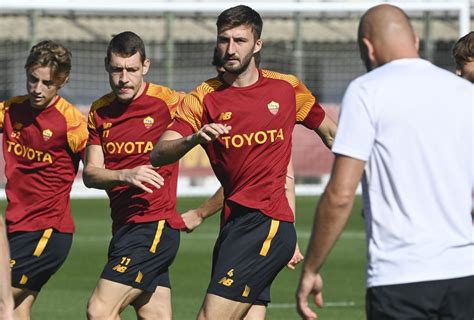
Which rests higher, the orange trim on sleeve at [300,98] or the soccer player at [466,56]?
the soccer player at [466,56]

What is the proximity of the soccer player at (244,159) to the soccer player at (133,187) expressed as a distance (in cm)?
76

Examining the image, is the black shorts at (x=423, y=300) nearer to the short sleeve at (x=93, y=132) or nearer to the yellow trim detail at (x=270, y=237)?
the yellow trim detail at (x=270, y=237)

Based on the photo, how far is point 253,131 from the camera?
24.8 ft

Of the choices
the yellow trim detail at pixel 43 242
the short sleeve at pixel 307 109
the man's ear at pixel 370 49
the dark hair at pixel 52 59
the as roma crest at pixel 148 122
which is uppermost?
the man's ear at pixel 370 49

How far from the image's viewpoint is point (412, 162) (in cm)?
527

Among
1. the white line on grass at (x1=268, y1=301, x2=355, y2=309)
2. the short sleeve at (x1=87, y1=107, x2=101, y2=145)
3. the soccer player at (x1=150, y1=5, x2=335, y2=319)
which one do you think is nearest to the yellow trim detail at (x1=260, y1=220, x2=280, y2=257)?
the soccer player at (x1=150, y1=5, x2=335, y2=319)

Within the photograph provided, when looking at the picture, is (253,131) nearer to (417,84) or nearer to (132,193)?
(132,193)

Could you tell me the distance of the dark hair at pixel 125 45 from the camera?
8227 millimetres

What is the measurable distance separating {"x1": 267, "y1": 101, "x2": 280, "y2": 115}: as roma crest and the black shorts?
8.15 ft

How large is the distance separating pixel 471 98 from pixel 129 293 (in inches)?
137

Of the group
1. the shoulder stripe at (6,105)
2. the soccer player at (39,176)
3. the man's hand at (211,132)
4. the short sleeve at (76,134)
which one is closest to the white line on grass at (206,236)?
the shoulder stripe at (6,105)

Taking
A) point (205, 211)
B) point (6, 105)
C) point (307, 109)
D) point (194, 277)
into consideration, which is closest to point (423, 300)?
point (307, 109)

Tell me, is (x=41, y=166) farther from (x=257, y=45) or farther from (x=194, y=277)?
(x=194, y=277)

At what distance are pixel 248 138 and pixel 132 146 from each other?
1123mm
